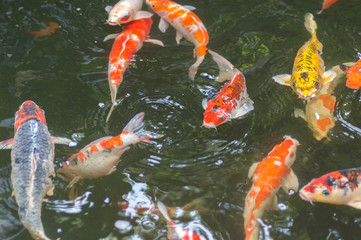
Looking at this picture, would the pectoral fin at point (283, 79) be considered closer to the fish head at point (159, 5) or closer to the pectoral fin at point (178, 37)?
the pectoral fin at point (178, 37)

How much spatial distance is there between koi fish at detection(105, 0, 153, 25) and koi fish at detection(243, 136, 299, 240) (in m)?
2.27

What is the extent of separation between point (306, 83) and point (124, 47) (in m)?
1.89

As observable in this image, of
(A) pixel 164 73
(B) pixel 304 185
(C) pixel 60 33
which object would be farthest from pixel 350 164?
(C) pixel 60 33

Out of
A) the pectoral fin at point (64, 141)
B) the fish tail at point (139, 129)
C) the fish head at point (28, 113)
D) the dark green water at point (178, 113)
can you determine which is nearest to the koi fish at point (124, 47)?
the dark green water at point (178, 113)

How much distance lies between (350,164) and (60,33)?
11.5 ft

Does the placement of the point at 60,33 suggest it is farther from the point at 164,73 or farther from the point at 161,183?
the point at 161,183

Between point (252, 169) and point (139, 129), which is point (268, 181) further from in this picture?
point (139, 129)

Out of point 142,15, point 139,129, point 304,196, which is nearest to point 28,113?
point 139,129

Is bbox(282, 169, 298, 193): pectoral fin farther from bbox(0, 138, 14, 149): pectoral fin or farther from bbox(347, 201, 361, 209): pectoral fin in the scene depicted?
bbox(0, 138, 14, 149): pectoral fin

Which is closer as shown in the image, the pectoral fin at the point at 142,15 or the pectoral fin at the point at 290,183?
the pectoral fin at the point at 290,183

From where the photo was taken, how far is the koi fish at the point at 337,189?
334 cm

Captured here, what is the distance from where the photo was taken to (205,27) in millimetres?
5199

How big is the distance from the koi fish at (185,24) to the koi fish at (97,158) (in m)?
1.19

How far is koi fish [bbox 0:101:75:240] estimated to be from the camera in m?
3.26
